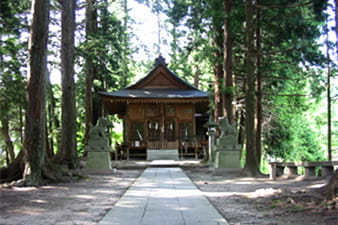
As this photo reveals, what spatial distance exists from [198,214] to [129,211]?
1.10 metres

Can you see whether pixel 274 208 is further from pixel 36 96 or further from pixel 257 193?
pixel 36 96

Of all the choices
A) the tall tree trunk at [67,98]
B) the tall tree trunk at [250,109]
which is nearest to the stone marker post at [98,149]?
the tall tree trunk at [67,98]

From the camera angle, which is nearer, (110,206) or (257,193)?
(110,206)

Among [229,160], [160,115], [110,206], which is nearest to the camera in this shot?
[110,206]

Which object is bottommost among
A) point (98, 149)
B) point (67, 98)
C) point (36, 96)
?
point (98, 149)

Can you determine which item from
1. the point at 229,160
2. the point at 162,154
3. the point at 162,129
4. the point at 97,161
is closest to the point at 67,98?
the point at 97,161

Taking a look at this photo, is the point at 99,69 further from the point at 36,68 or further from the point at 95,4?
the point at 36,68

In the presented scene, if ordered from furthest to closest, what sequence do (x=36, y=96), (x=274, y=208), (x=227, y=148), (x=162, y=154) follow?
(x=162, y=154), (x=227, y=148), (x=36, y=96), (x=274, y=208)

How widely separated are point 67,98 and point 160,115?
11672mm

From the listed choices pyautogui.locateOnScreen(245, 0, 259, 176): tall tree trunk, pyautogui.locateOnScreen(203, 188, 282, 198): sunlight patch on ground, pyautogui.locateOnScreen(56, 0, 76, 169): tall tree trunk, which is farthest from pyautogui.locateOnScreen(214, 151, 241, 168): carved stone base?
pyautogui.locateOnScreen(56, 0, 76, 169): tall tree trunk

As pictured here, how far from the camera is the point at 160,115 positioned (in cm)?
2480

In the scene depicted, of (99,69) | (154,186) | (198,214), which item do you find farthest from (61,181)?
(99,69)

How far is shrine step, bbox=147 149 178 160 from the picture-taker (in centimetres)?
2251

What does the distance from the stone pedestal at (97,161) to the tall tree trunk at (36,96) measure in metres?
3.67
